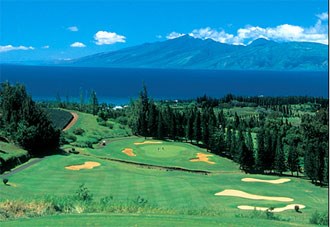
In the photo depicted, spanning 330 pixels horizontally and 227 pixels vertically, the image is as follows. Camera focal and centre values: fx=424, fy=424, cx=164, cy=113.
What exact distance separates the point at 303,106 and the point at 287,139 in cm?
9306

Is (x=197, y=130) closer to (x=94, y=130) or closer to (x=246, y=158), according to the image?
(x=246, y=158)

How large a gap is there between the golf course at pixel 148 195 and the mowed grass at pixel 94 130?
11043 mm

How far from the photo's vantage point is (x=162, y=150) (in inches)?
2381

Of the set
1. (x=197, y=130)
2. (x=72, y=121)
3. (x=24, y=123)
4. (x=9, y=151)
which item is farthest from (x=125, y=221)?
(x=72, y=121)

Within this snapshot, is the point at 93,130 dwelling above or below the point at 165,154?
above

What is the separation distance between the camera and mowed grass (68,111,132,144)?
222 feet

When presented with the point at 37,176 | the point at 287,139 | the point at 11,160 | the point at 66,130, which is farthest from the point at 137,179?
the point at 287,139

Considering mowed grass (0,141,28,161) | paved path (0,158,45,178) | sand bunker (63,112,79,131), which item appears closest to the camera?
paved path (0,158,45,178)

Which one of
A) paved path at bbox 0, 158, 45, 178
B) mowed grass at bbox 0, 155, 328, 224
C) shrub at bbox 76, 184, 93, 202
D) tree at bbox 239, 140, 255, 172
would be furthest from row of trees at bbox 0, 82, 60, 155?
tree at bbox 239, 140, 255, 172

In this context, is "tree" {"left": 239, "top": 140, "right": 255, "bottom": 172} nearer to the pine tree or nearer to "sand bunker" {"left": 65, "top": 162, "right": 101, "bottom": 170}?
the pine tree

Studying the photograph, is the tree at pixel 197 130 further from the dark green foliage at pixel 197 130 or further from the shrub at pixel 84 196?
the shrub at pixel 84 196

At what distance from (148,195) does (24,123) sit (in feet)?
74.1

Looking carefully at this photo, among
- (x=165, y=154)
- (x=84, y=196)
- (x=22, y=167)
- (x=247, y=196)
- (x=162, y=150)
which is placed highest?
(x=84, y=196)

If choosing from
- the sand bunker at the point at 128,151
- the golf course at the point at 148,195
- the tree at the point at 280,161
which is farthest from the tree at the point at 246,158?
the sand bunker at the point at 128,151
